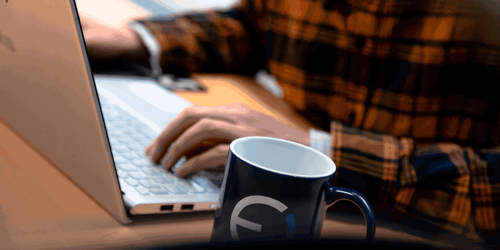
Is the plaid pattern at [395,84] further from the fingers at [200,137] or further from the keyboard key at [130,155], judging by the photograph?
the keyboard key at [130,155]

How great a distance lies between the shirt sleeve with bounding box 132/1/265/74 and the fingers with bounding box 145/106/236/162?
16.2 inches

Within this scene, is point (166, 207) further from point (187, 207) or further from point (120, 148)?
point (120, 148)

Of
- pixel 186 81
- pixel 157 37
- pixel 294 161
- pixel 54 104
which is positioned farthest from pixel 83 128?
pixel 157 37

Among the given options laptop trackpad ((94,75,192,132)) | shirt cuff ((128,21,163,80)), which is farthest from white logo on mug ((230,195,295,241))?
shirt cuff ((128,21,163,80))

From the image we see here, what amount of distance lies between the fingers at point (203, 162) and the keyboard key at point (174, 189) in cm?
3

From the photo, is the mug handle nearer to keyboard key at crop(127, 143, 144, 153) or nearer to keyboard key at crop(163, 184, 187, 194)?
keyboard key at crop(163, 184, 187, 194)

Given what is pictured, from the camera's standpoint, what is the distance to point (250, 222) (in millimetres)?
226

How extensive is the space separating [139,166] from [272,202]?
21 cm

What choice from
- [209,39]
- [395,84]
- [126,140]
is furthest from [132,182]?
[209,39]

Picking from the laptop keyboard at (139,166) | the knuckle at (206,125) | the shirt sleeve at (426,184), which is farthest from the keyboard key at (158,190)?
the shirt sleeve at (426,184)

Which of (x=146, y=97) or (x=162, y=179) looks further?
(x=146, y=97)

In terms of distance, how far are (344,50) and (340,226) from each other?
1.58ft

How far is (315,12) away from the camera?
77 cm

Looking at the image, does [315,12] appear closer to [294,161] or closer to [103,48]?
[103,48]
